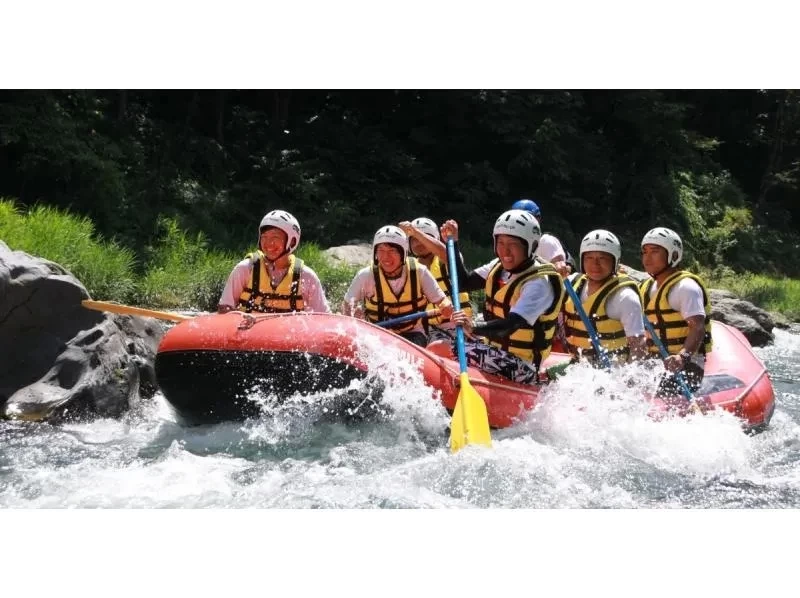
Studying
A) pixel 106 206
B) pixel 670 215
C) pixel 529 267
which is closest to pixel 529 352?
pixel 529 267

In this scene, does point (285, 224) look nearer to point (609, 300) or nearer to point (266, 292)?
point (266, 292)

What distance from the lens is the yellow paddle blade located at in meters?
4.84

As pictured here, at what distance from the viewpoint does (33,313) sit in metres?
6.25

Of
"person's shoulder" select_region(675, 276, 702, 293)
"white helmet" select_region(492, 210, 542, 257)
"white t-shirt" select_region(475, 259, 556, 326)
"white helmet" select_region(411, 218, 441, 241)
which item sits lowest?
"white t-shirt" select_region(475, 259, 556, 326)

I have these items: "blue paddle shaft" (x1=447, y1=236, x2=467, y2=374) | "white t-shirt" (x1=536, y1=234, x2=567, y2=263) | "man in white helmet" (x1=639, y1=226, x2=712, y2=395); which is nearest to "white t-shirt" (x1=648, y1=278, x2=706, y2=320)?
"man in white helmet" (x1=639, y1=226, x2=712, y2=395)

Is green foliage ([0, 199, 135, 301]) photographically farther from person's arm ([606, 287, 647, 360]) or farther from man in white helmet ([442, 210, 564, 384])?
person's arm ([606, 287, 647, 360])

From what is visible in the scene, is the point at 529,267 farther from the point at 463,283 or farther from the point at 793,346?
the point at 793,346

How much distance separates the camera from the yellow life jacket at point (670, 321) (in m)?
6.30

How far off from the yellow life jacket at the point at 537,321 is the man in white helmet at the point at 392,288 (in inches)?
28.7

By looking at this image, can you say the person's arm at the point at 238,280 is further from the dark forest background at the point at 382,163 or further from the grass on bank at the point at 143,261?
the dark forest background at the point at 382,163

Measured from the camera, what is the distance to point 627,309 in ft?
19.5

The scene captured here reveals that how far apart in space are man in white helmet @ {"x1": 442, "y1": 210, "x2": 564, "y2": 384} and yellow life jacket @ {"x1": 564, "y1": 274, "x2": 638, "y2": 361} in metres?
0.58

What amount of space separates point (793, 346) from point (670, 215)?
24.7 ft

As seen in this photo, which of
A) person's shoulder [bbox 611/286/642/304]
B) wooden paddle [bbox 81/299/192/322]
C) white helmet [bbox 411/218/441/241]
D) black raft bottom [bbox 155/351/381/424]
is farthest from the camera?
white helmet [bbox 411/218/441/241]
